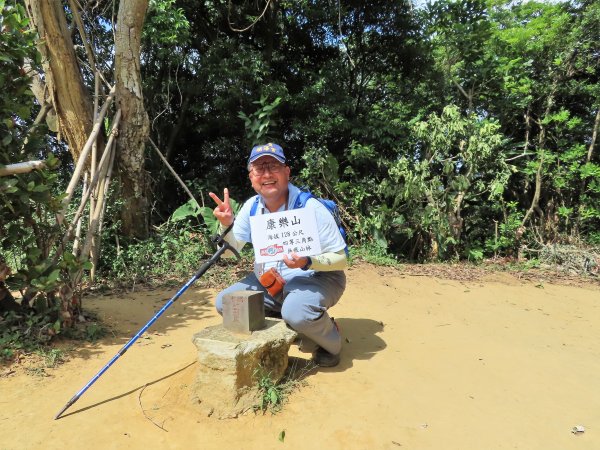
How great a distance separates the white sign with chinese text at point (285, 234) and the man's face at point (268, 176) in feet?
0.71

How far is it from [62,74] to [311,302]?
3.85 metres

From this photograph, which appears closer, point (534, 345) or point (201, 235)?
point (534, 345)

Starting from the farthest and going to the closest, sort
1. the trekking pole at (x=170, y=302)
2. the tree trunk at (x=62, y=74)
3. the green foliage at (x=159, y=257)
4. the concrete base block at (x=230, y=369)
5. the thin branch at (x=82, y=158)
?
the green foliage at (x=159, y=257), the tree trunk at (x=62, y=74), the thin branch at (x=82, y=158), the trekking pole at (x=170, y=302), the concrete base block at (x=230, y=369)

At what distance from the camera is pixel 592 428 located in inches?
84.4

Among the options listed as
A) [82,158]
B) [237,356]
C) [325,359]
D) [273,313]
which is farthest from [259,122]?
[237,356]

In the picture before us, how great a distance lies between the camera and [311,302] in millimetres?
2551

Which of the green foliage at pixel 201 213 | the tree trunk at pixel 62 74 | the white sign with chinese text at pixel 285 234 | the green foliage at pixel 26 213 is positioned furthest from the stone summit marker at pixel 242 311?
the green foliage at pixel 201 213

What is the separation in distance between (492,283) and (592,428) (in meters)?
3.59

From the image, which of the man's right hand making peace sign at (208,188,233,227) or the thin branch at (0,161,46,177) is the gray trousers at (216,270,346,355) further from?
the thin branch at (0,161,46,177)

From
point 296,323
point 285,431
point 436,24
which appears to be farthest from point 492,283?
point 436,24

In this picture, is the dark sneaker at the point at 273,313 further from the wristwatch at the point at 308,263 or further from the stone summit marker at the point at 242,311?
the wristwatch at the point at 308,263

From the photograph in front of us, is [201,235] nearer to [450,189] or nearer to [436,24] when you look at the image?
[450,189]

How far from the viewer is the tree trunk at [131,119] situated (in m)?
4.62

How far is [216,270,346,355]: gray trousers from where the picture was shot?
8.27 ft
